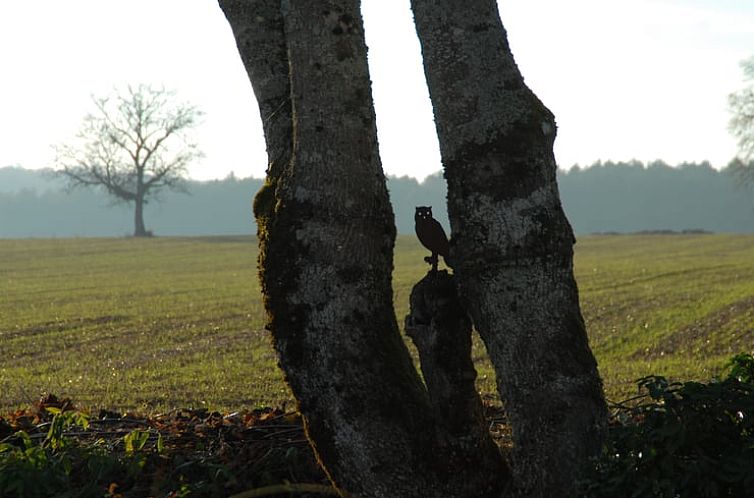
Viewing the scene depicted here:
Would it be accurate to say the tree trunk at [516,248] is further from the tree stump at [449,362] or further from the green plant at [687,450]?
the green plant at [687,450]

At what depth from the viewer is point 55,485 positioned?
536 centimetres

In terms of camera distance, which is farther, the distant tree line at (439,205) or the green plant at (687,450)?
the distant tree line at (439,205)

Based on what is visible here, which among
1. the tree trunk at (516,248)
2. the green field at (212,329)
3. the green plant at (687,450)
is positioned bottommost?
the green field at (212,329)

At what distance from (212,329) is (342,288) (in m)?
14.6

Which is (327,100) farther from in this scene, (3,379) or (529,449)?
(3,379)

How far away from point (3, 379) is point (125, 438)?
8.25 meters

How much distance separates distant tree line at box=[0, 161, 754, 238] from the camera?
156 meters

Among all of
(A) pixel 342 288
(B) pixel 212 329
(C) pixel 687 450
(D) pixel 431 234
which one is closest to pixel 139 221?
(B) pixel 212 329

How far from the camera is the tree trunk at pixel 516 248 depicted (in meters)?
4.39

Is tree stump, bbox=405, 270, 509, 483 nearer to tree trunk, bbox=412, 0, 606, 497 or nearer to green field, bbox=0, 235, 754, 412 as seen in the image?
tree trunk, bbox=412, 0, 606, 497

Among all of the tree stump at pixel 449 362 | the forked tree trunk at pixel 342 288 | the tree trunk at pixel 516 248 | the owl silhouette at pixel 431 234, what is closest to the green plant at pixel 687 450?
the tree trunk at pixel 516 248

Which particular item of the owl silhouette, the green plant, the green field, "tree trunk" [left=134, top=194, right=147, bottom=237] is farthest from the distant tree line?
the green plant

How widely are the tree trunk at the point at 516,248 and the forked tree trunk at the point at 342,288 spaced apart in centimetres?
38

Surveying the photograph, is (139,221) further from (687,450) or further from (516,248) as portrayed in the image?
(687,450)
